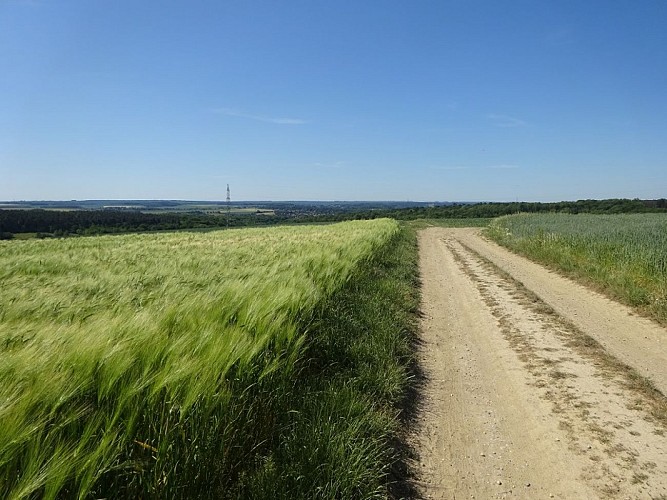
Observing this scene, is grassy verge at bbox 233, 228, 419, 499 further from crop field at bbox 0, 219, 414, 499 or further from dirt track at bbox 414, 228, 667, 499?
dirt track at bbox 414, 228, 667, 499

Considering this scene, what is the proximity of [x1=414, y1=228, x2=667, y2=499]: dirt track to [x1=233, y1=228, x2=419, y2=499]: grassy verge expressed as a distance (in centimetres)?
42

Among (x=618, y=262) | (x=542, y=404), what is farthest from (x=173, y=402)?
(x=618, y=262)

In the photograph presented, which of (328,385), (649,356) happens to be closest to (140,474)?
(328,385)

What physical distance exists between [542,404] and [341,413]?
7.43 feet

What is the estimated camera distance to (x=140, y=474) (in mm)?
1937

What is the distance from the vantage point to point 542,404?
4.29 metres

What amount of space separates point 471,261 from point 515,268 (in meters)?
2.48

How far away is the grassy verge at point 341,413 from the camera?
2.61 meters

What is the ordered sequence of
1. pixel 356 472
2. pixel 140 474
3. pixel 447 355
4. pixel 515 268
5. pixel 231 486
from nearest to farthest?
pixel 140 474
pixel 231 486
pixel 356 472
pixel 447 355
pixel 515 268

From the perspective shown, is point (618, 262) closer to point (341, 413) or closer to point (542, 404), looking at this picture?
point (542, 404)

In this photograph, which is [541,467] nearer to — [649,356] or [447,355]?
[447,355]

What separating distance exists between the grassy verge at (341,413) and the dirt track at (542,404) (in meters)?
0.42

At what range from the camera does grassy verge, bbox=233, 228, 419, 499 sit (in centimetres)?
261

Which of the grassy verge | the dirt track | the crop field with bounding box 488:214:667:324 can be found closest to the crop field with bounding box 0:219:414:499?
the grassy verge
